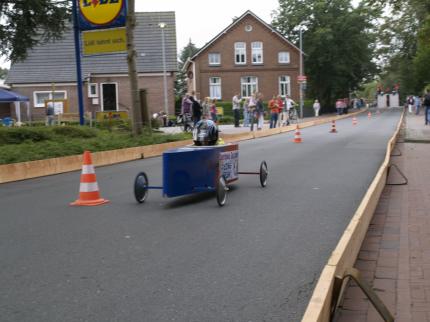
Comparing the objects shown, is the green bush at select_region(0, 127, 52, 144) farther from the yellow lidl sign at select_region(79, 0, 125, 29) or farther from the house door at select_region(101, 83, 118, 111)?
the house door at select_region(101, 83, 118, 111)

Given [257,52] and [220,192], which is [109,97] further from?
[220,192]

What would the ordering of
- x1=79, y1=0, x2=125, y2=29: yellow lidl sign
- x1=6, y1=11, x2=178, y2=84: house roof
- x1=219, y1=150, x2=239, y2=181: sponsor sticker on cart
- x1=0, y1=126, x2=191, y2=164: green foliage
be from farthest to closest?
1. x1=6, y1=11, x2=178, y2=84: house roof
2. x1=79, y1=0, x2=125, y2=29: yellow lidl sign
3. x1=0, y1=126, x2=191, y2=164: green foliage
4. x1=219, y1=150, x2=239, y2=181: sponsor sticker on cart

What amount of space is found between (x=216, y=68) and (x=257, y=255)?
180 feet

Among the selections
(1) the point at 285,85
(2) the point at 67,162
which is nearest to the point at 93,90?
(1) the point at 285,85

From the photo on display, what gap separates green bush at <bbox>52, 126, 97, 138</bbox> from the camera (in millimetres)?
17141

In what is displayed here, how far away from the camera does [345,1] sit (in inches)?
2552

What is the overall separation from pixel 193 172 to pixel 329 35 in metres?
56.7

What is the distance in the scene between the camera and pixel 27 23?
19.9 meters

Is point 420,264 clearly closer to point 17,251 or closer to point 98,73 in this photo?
point 17,251

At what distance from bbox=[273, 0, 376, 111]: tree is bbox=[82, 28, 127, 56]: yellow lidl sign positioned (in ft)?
151

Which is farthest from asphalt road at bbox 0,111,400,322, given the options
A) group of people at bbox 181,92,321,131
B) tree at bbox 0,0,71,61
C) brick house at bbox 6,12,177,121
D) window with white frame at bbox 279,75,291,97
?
window with white frame at bbox 279,75,291,97

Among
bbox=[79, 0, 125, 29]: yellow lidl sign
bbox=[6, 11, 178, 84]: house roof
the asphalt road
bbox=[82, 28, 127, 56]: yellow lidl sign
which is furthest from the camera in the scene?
bbox=[6, 11, 178, 84]: house roof

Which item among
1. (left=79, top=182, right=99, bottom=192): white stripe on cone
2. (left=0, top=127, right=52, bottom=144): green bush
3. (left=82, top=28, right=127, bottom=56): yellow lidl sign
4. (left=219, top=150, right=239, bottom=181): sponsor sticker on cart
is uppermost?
(left=82, top=28, right=127, bottom=56): yellow lidl sign

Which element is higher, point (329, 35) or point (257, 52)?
point (329, 35)
